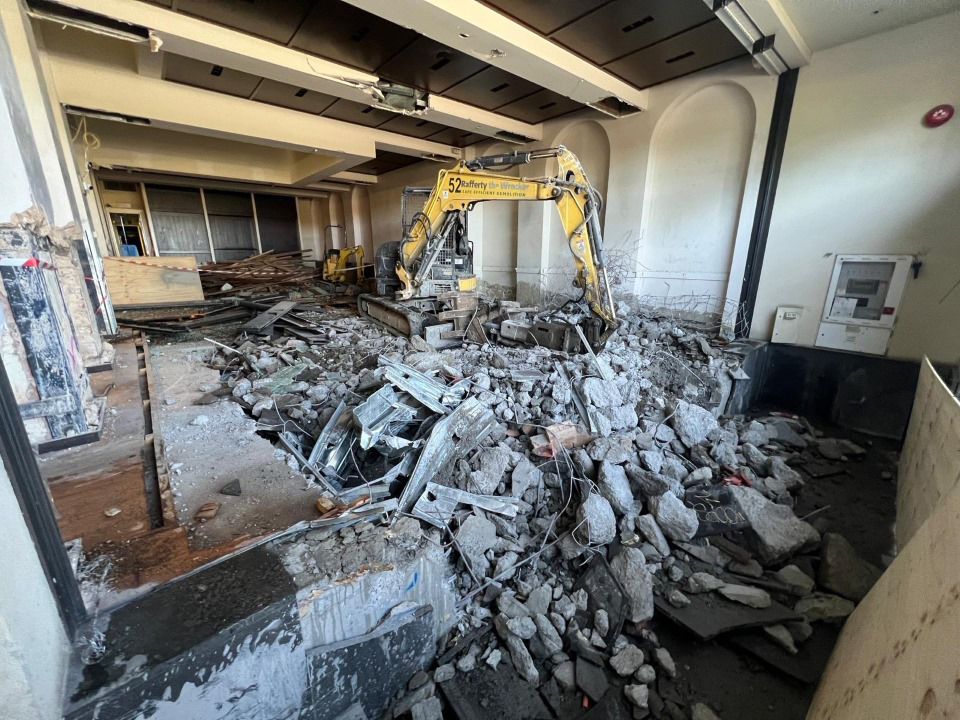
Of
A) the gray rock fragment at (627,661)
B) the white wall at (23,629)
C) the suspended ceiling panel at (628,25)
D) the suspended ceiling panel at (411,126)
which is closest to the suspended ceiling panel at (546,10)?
the suspended ceiling panel at (628,25)

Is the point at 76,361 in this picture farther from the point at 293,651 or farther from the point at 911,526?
the point at 911,526

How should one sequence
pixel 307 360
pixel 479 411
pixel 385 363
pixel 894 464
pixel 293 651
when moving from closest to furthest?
pixel 293 651 < pixel 479 411 < pixel 385 363 < pixel 894 464 < pixel 307 360

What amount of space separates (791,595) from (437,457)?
261 centimetres

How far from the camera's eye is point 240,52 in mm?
4445

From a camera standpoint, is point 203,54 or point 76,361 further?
point 203,54

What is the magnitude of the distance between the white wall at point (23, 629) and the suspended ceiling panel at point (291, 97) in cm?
703

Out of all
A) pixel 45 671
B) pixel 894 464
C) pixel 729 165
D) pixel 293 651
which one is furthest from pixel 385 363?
pixel 729 165

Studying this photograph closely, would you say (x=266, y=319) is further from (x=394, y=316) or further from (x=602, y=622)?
(x=602, y=622)

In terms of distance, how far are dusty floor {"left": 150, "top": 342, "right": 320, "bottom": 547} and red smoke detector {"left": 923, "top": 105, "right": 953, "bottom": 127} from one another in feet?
23.0

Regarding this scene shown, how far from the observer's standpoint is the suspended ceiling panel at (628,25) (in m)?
4.21

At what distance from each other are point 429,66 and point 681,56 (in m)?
3.49

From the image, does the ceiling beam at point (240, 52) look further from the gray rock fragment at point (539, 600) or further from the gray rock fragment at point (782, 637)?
the gray rock fragment at point (782, 637)

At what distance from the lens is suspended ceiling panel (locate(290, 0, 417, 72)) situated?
167 inches

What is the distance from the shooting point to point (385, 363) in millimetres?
3715
